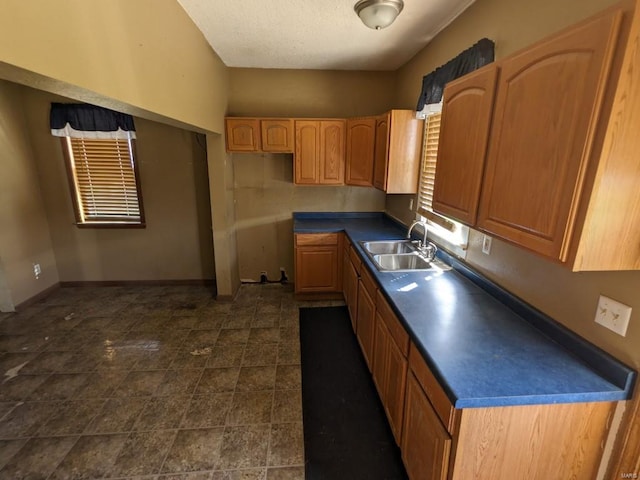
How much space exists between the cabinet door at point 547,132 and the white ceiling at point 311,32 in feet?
4.37

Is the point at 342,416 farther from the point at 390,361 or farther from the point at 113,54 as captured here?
the point at 113,54

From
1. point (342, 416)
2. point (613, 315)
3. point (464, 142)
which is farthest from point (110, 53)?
point (342, 416)

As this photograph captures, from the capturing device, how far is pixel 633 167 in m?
0.86

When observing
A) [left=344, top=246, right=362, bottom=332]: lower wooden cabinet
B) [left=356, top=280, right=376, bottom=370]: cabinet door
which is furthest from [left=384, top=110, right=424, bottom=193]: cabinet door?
[left=356, top=280, right=376, bottom=370]: cabinet door

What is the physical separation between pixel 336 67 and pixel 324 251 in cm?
209

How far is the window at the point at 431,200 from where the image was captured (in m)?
2.17

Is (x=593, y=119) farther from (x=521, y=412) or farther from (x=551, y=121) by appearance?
(x=521, y=412)

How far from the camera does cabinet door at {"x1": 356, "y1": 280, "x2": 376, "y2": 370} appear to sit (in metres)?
2.26

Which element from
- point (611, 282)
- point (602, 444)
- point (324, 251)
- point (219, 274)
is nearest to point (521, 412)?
point (602, 444)

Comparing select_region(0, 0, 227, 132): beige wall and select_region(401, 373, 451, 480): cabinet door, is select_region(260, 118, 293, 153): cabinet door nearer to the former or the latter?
select_region(0, 0, 227, 132): beige wall

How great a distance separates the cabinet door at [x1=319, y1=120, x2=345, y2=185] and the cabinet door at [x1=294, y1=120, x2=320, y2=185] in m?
0.06

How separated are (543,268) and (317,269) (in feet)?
7.88

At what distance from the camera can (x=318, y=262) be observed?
11.6ft

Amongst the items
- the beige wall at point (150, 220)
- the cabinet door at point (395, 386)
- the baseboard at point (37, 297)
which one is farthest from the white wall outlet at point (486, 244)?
the baseboard at point (37, 297)
